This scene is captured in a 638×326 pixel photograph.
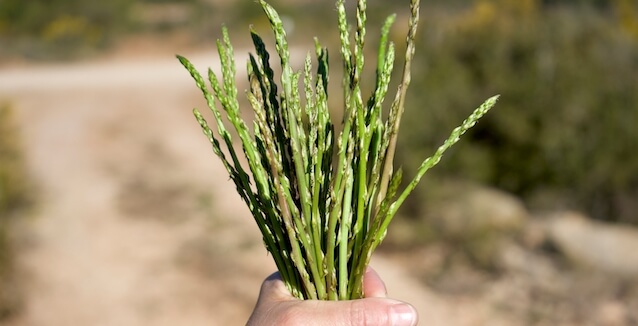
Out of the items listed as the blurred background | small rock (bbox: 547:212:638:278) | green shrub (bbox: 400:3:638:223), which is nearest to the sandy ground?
the blurred background

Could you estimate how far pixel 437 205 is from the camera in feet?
18.4

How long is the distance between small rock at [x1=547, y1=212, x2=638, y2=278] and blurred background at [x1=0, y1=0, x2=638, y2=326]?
0.04 ft

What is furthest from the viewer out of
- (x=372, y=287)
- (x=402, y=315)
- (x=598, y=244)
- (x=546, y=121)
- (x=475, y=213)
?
(x=546, y=121)

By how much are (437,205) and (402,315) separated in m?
4.54

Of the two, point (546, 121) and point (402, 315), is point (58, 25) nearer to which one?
point (546, 121)

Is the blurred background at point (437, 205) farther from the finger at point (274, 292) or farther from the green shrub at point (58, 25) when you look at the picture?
the green shrub at point (58, 25)

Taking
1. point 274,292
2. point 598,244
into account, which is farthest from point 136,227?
point 274,292

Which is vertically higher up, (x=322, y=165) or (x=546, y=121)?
(x=546, y=121)

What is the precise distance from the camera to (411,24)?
1208 mm

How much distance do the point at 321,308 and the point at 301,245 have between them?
16 cm

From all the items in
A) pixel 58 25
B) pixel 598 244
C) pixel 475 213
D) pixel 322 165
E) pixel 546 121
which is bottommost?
pixel 322 165

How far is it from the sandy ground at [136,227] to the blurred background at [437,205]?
0.02 m

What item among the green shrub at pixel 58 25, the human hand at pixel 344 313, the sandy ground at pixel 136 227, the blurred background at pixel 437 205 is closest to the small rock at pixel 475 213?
the blurred background at pixel 437 205

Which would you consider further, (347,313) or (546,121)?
(546,121)
